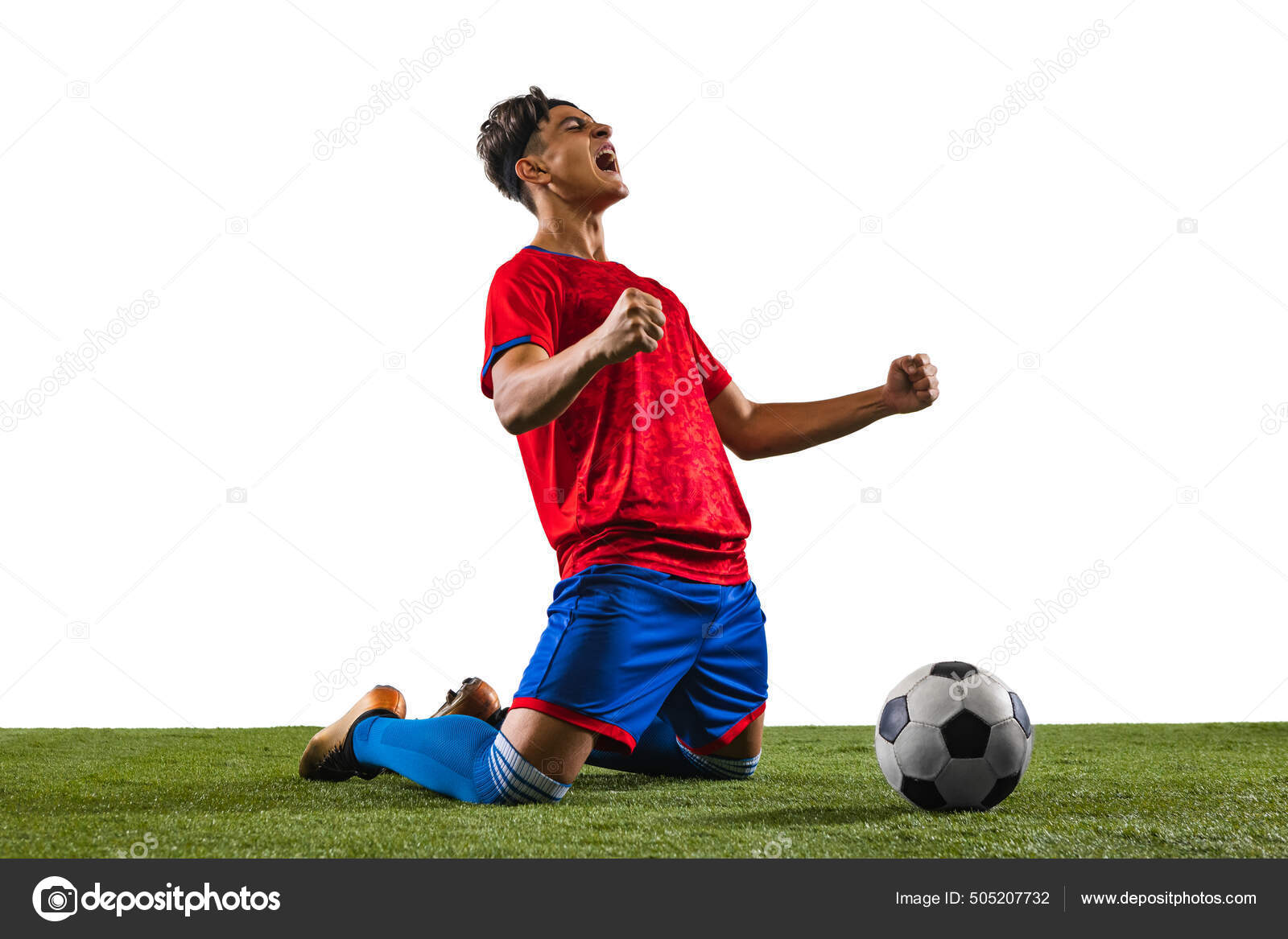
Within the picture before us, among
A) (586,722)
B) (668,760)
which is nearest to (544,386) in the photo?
(586,722)

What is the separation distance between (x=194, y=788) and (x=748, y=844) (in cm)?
135

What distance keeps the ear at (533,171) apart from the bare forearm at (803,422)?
788 millimetres

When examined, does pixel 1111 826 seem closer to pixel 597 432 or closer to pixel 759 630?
pixel 759 630

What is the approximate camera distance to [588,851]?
61.0 inches

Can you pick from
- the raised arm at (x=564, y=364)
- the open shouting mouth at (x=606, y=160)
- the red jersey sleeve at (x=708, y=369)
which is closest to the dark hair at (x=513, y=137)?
the open shouting mouth at (x=606, y=160)

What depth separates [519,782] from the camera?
208 cm

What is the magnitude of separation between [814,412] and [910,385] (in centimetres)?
25

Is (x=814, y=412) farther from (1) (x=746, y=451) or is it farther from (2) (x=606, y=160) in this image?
(2) (x=606, y=160)

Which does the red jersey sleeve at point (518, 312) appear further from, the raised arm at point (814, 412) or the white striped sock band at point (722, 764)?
the white striped sock band at point (722, 764)

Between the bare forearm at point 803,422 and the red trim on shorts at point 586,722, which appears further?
the bare forearm at point 803,422

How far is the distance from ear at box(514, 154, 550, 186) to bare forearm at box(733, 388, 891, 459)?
2.59ft
